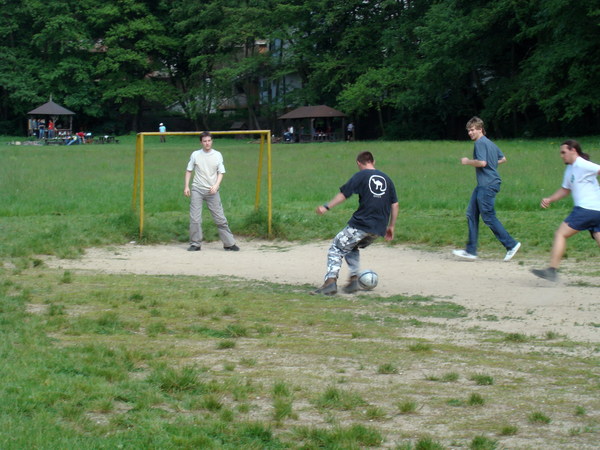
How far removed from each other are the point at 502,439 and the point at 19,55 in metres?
72.7

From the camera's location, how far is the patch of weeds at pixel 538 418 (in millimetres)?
5016

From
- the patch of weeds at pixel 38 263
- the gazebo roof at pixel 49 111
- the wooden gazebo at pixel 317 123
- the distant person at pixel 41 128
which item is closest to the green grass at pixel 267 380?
the patch of weeds at pixel 38 263

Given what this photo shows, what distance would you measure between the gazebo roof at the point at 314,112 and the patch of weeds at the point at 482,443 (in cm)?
5487

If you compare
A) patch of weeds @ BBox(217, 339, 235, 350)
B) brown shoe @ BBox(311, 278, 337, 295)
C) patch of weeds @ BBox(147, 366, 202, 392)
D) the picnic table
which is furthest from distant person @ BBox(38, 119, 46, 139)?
patch of weeds @ BBox(147, 366, 202, 392)

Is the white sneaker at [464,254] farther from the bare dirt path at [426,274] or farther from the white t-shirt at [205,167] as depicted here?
the white t-shirt at [205,167]

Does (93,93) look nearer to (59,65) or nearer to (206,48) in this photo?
(59,65)

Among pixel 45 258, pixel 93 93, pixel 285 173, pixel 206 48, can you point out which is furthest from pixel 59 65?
pixel 45 258

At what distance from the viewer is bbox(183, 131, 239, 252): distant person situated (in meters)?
13.8

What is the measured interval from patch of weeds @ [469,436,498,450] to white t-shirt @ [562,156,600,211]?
5562 millimetres

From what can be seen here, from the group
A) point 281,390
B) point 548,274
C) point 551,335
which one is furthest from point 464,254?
point 281,390

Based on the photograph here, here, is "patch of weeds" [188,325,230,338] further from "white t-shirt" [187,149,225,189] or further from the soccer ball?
"white t-shirt" [187,149,225,189]

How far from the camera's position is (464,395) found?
5.59 m

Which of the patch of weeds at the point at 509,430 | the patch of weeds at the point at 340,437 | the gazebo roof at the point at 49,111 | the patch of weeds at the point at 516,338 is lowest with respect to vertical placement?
the patch of weeds at the point at 340,437

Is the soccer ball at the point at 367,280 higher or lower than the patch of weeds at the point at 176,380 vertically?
higher
